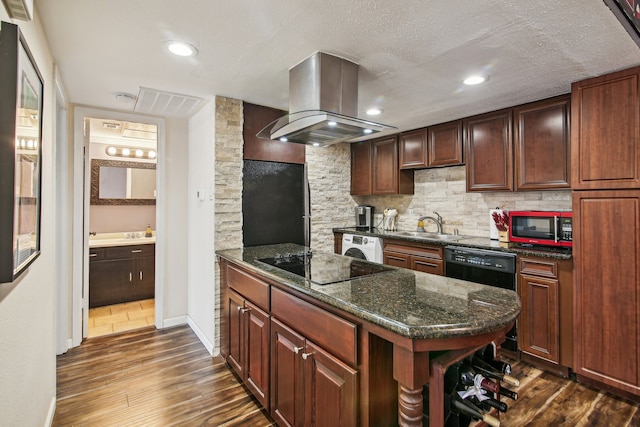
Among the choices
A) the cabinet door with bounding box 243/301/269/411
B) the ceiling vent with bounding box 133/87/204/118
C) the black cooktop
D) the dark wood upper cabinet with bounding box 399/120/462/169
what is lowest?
the cabinet door with bounding box 243/301/269/411

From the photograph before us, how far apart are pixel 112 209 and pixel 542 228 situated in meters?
5.36

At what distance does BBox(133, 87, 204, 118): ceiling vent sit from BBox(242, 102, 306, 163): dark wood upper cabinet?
0.48 metres

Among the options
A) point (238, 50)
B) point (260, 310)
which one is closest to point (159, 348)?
point (260, 310)

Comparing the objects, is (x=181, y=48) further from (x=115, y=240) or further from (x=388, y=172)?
(x=115, y=240)

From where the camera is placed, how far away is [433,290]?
1.49m

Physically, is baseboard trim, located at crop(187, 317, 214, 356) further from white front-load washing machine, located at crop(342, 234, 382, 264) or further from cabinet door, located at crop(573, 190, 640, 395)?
cabinet door, located at crop(573, 190, 640, 395)

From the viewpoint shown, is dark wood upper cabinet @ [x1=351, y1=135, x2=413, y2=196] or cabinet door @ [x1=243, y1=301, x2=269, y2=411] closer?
cabinet door @ [x1=243, y1=301, x2=269, y2=411]

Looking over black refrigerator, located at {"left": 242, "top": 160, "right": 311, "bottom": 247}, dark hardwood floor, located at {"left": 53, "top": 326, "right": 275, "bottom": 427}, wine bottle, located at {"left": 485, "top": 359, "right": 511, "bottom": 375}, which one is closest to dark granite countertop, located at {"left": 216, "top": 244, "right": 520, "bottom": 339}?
wine bottle, located at {"left": 485, "top": 359, "right": 511, "bottom": 375}

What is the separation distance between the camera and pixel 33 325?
1.50 m

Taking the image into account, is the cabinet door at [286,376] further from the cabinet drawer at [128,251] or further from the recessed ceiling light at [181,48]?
the cabinet drawer at [128,251]

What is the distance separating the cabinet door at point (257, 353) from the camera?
198cm

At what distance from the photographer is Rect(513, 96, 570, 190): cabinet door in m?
2.72

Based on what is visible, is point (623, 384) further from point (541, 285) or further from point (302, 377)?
point (302, 377)

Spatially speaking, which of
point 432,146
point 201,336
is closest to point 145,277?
point 201,336
